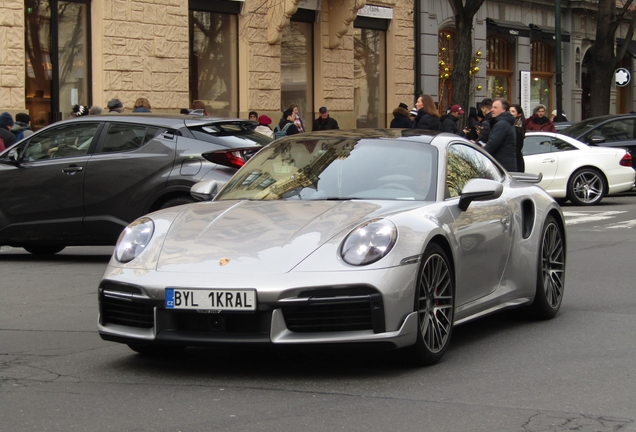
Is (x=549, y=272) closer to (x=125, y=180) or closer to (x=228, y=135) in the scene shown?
(x=228, y=135)

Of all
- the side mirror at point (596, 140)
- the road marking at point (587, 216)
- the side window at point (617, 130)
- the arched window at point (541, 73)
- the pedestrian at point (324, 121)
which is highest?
the arched window at point (541, 73)

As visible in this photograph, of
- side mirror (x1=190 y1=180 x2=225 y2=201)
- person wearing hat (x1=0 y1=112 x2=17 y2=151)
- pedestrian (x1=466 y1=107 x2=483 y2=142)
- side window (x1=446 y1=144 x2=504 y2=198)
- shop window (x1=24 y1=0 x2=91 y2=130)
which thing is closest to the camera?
side window (x1=446 y1=144 x2=504 y2=198)

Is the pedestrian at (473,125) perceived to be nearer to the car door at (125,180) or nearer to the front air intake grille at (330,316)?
the car door at (125,180)

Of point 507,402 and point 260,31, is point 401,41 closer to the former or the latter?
point 260,31

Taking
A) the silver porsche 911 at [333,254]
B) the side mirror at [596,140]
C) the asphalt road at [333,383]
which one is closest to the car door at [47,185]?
the asphalt road at [333,383]

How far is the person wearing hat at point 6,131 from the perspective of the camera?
18844 millimetres

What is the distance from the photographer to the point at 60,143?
497 inches

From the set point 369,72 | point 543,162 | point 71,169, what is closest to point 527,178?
point 71,169

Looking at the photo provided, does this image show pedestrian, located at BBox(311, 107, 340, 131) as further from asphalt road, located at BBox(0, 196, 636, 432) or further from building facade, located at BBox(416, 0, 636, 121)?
asphalt road, located at BBox(0, 196, 636, 432)

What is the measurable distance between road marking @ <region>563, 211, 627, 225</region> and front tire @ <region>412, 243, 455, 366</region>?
433 inches

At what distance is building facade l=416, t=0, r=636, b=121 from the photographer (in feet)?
113

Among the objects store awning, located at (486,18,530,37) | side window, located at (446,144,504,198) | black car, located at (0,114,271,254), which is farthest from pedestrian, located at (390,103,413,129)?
store awning, located at (486,18,530,37)

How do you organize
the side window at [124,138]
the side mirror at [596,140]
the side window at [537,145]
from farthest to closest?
1. the side mirror at [596,140]
2. the side window at [537,145]
3. the side window at [124,138]

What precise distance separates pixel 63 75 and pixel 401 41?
12874 mm
